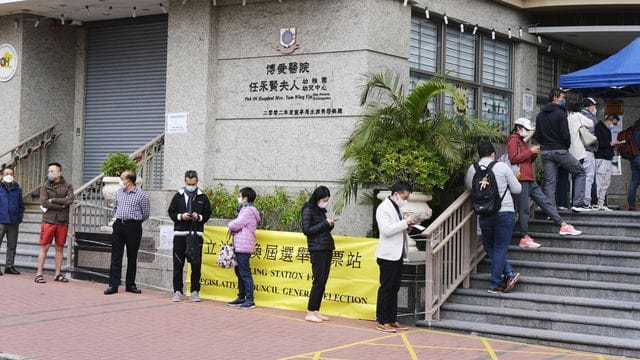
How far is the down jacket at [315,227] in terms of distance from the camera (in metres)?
10.8

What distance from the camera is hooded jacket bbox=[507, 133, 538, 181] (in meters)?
11.7

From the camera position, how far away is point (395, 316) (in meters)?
10.5

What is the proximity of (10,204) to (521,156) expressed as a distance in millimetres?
8384

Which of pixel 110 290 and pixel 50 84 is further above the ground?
pixel 50 84

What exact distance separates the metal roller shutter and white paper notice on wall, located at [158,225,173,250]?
4.00m

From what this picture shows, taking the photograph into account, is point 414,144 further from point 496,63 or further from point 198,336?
point 496,63

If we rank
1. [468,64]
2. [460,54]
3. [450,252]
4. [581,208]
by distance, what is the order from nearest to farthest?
[450,252], [581,208], [460,54], [468,64]

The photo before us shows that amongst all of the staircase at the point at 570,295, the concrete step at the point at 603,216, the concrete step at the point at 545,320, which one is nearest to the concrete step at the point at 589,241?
the staircase at the point at 570,295

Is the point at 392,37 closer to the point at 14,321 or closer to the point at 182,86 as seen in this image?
the point at 182,86

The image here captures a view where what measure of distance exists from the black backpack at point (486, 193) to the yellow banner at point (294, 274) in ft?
4.67

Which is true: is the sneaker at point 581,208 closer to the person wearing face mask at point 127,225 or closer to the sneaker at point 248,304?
the sneaker at point 248,304

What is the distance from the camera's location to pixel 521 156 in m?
11.7

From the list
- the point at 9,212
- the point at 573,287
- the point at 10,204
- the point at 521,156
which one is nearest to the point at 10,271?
the point at 9,212

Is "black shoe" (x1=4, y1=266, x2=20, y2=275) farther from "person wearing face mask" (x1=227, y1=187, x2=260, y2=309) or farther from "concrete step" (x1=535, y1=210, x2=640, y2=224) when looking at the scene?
"concrete step" (x1=535, y1=210, x2=640, y2=224)
